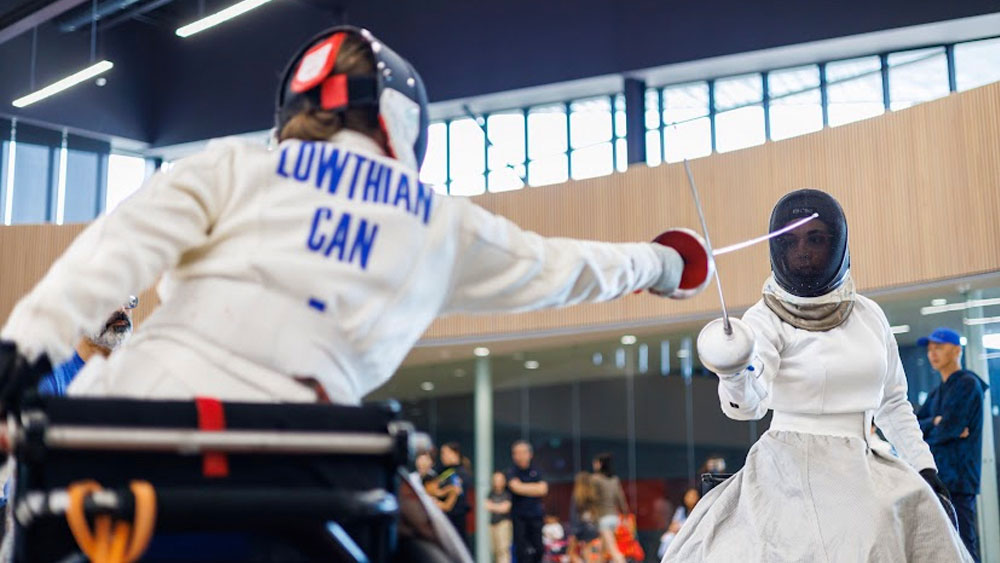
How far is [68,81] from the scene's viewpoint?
15.1 m

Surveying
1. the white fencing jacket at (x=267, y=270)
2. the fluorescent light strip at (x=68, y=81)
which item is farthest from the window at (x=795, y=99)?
the white fencing jacket at (x=267, y=270)

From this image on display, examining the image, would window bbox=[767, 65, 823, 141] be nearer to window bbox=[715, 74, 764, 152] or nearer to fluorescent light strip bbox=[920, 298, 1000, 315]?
window bbox=[715, 74, 764, 152]

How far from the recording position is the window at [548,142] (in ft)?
54.3

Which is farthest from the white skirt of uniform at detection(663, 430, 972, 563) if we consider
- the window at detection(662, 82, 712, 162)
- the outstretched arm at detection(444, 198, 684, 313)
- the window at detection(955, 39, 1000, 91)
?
the window at detection(662, 82, 712, 162)

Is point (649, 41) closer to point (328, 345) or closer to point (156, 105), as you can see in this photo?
point (156, 105)

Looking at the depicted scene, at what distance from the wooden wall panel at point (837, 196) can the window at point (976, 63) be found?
13.7ft

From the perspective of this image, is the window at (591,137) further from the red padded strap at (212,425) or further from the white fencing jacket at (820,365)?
the red padded strap at (212,425)

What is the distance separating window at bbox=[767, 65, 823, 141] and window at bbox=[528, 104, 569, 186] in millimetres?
3036

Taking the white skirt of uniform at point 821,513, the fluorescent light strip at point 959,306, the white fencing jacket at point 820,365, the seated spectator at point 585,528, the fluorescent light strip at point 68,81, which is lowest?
the seated spectator at point 585,528

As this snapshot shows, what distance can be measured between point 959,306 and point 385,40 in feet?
28.3

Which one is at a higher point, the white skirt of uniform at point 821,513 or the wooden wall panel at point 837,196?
the wooden wall panel at point 837,196

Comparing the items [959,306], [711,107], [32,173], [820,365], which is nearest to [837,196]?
[959,306]

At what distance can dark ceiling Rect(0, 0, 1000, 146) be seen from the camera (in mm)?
13531

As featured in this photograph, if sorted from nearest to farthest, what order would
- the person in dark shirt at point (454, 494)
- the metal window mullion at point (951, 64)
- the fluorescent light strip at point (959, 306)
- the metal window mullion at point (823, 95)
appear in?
1. the fluorescent light strip at point (959, 306)
2. the person in dark shirt at point (454, 494)
3. the metal window mullion at point (951, 64)
4. the metal window mullion at point (823, 95)
